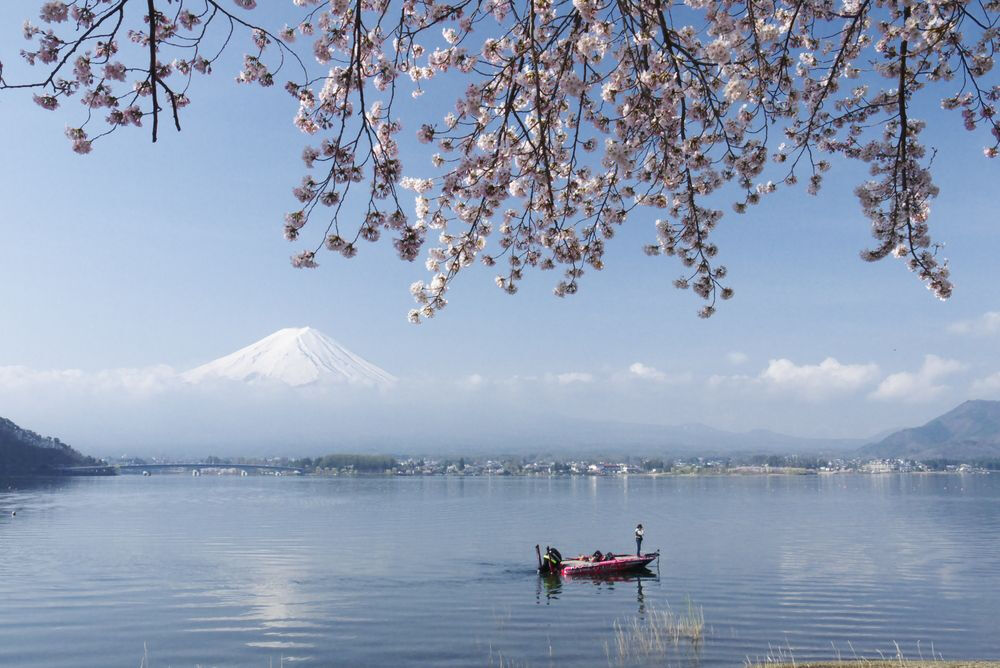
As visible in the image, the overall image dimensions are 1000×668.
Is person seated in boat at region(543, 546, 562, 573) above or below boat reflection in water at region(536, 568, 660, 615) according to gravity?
above

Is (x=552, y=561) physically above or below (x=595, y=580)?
above

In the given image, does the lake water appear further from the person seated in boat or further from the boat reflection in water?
the person seated in boat

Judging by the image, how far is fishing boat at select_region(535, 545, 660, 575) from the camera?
98.2 ft

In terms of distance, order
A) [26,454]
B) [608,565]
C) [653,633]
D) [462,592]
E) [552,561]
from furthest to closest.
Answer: [26,454]
[608,565]
[552,561]
[462,592]
[653,633]

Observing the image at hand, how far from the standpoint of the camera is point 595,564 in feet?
99.3

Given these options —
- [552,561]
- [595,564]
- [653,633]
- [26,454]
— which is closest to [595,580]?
[595,564]

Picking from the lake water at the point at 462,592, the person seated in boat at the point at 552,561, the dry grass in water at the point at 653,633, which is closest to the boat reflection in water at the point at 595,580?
the lake water at the point at 462,592

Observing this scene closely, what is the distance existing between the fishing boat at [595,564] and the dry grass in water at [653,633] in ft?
20.4

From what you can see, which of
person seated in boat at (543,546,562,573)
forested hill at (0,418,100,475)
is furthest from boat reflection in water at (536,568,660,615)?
forested hill at (0,418,100,475)

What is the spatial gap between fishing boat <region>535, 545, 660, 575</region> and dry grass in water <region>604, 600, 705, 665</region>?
6216 millimetres

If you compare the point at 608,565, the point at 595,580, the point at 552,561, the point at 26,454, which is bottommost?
the point at 595,580

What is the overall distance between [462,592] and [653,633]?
8717 millimetres

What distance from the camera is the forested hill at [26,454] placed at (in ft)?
419

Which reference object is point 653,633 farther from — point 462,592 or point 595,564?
point 595,564
